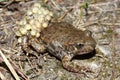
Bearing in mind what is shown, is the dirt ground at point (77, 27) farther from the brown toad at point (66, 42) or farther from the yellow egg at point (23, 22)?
the yellow egg at point (23, 22)

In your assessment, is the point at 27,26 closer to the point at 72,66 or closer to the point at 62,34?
the point at 62,34

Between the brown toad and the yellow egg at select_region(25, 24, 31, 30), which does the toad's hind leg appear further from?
the yellow egg at select_region(25, 24, 31, 30)

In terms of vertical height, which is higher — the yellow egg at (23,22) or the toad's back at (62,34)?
the yellow egg at (23,22)

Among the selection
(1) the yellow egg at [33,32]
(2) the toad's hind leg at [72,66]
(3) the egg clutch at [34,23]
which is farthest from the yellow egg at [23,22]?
(2) the toad's hind leg at [72,66]

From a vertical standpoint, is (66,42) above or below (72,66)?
above

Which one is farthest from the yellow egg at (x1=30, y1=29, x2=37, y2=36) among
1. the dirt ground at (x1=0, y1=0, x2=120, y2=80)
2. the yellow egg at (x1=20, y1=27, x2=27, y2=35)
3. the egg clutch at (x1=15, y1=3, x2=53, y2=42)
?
the dirt ground at (x1=0, y1=0, x2=120, y2=80)

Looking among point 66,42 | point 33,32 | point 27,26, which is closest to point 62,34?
point 66,42

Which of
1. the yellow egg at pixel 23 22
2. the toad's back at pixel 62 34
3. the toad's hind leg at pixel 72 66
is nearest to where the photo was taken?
the toad's hind leg at pixel 72 66
